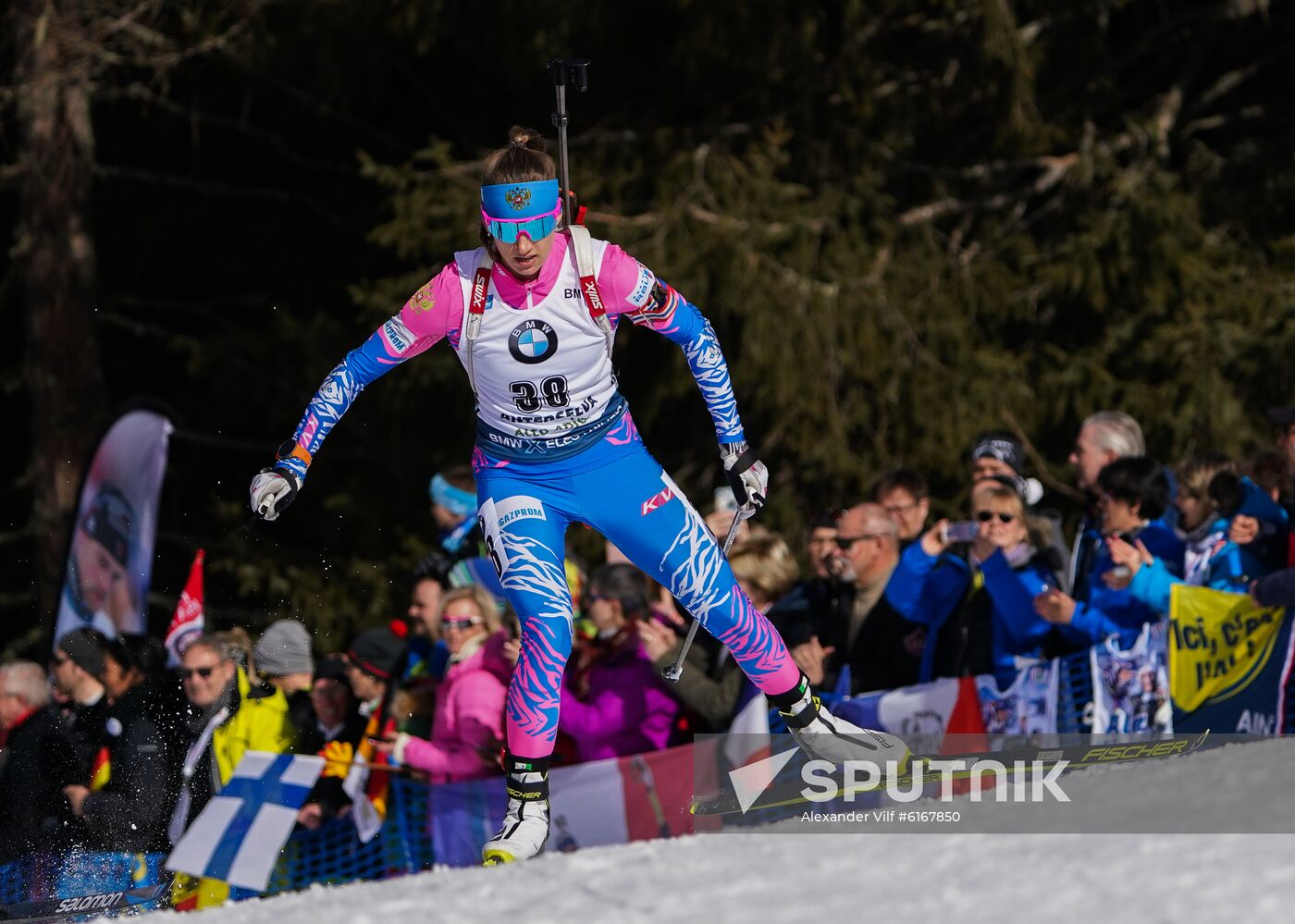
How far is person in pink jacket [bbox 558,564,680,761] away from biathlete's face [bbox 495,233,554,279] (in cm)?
194

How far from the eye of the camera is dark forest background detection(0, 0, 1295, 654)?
10648mm

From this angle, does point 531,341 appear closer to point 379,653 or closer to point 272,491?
point 272,491

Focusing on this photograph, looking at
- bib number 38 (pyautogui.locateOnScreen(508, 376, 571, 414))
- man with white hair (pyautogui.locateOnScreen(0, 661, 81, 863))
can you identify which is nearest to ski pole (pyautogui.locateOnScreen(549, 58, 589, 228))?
bib number 38 (pyautogui.locateOnScreen(508, 376, 571, 414))

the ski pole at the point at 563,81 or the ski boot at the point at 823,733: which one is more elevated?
the ski pole at the point at 563,81

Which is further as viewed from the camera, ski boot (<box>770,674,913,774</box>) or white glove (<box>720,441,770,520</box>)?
ski boot (<box>770,674,913,774</box>)

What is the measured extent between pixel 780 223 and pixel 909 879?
7.65 m

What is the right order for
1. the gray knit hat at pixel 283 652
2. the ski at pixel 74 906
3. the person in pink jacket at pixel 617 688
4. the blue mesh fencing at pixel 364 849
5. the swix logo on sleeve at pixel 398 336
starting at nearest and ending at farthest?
the swix logo on sleeve at pixel 398 336 → the ski at pixel 74 906 → the person in pink jacket at pixel 617 688 → the blue mesh fencing at pixel 364 849 → the gray knit hat at pixel 283 652

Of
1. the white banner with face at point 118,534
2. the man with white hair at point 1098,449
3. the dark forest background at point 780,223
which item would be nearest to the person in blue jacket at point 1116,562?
the man with white hair at point 1098,449

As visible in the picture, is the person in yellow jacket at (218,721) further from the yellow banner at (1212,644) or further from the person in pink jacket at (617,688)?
the yellow banner at (1212,644)

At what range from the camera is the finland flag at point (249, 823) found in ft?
21.2

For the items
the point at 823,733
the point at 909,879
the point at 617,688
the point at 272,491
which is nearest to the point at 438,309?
the point at 272,491

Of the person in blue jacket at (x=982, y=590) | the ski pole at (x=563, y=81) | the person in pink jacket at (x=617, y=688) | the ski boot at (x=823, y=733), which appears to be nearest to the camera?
the ski pole at (x=563, y=81)

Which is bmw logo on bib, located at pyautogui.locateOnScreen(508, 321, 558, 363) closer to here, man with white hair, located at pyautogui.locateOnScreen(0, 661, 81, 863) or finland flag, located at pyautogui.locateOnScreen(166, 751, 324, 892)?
finland flag, located at pyautogui.locateOnScreen(166, 751, 324, 892)

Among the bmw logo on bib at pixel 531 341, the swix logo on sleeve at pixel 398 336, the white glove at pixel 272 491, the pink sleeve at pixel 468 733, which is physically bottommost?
the pink sleeve at pixel 468 733
